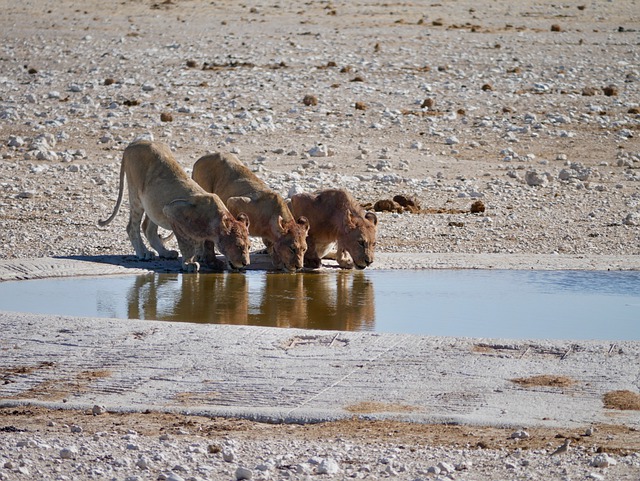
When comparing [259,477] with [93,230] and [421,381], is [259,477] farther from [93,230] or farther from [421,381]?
[93,230]

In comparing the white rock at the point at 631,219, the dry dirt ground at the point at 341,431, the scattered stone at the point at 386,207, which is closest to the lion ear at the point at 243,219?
the scattered stone at the point at 386,207

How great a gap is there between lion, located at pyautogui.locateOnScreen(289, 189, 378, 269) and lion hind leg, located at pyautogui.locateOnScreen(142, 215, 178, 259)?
5.02ft

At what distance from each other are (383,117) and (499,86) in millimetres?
4969

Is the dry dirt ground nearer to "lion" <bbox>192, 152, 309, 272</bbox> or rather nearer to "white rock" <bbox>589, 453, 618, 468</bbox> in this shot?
"white rock" <bbox>589, 453, 618, 468</bbox>

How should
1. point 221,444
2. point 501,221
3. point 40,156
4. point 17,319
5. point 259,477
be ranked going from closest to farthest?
point 259,477, point 221,444, point 17,319, point 501,221, point 40,156

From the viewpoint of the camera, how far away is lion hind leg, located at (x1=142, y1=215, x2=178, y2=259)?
15500mm

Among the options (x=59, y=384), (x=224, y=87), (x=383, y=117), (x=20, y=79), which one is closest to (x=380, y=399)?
(x=59, y=384)

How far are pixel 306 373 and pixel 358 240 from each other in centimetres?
547

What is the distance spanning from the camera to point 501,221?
1820 cm

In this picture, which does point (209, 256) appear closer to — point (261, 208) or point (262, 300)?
point (261, 208)

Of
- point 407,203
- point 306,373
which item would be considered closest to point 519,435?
point 306,373

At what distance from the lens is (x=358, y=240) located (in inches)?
576

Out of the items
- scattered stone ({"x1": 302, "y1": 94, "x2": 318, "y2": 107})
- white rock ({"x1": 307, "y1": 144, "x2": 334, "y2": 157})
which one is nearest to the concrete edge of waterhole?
white rock ({"x1": 307, "y1": 144, "x2": 334, "y2": 157})

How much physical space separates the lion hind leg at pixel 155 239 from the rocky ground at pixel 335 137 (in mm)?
373
